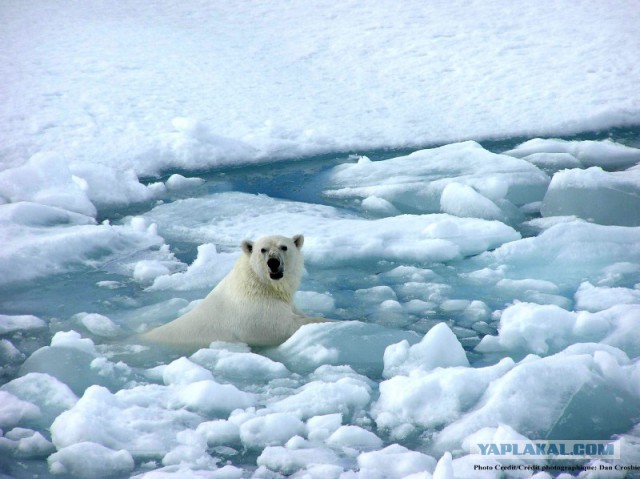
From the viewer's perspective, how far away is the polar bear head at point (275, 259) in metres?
4.41

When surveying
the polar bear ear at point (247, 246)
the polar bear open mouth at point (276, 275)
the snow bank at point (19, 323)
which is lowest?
the snow bank at point (19, 323)

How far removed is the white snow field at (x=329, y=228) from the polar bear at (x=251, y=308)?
0.42 feet

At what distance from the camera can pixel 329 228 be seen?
19.0 feet

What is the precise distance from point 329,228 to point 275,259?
1429 mm

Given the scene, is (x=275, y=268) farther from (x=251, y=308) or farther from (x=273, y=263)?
(x=251, y=308)

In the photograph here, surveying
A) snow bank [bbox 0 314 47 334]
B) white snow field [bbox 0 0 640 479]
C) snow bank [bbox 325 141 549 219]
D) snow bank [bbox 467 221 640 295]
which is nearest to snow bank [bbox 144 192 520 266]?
white snow field [bbox 0 0 640 479]

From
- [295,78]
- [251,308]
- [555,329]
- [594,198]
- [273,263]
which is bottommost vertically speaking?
[555,329]

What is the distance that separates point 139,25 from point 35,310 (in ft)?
22.0

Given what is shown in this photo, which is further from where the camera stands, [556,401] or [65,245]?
[65,245]

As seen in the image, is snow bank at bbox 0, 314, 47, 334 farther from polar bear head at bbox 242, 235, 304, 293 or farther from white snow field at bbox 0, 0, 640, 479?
polar bear head at bbox 242, 235, 304, 293

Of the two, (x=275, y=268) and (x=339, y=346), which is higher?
(x=275, y=268)

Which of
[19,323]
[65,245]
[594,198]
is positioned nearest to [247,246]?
[19,323]

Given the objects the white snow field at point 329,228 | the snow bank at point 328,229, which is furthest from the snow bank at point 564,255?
the snow bank at point 328,229

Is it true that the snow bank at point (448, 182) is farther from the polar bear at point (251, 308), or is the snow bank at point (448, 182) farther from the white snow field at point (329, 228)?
the polar bear at point (251, 308)
